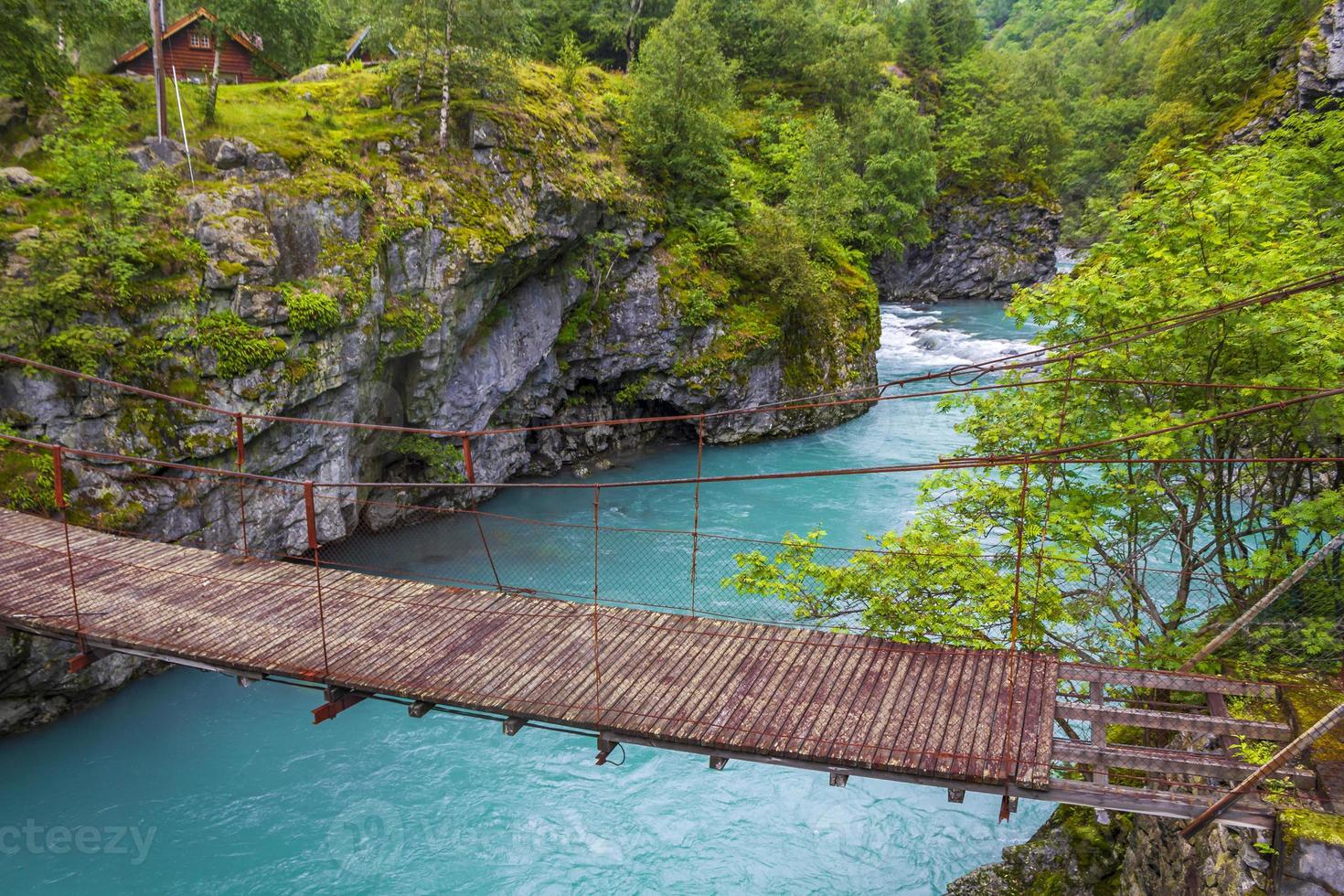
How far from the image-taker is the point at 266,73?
863 inches

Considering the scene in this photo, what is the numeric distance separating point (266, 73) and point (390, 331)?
12037 millimetres

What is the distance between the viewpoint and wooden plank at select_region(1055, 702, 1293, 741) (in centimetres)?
618

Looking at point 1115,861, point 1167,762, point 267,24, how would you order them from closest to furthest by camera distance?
point 1167,762 → point 1115,861 → point 267,24

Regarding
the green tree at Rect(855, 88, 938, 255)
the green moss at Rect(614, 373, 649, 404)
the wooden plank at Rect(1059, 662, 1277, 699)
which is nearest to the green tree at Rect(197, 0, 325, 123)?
the green moss at Rect(614, 373, 649, 404)

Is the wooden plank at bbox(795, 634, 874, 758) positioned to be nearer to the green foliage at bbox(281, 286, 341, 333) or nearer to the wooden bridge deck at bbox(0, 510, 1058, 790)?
the wooden bridge deck at bbox(0, 510, 1058, 790)

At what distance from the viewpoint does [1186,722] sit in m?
6.38

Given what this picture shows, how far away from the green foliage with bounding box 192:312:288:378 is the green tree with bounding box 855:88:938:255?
79.2 feet

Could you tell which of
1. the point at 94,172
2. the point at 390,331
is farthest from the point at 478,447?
the point at 94,172

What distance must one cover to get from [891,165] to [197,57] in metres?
23.9

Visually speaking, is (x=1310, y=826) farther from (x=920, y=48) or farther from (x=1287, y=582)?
(x=920, y=48)

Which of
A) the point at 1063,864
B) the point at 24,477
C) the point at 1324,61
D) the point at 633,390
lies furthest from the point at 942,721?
the point at 1324,61

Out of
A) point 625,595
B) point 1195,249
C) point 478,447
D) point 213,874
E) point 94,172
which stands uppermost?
point 94,172

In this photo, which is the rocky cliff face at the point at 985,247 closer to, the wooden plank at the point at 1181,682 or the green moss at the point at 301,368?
the green moss at the point at 301,368

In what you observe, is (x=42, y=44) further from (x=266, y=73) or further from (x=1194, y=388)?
(x=1194, y=388)
